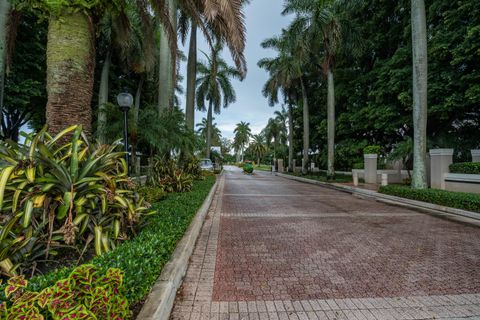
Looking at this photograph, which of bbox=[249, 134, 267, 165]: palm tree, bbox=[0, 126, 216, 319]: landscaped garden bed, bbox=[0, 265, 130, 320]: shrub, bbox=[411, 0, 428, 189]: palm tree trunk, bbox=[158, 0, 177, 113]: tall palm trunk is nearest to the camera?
bbox=[0, 265, 130, 320]: shrub

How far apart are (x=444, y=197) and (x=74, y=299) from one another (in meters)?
10.7

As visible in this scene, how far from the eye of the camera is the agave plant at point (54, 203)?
295 cm

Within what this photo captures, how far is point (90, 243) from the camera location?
138 inches

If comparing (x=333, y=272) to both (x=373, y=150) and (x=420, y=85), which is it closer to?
(x=420, y=85)

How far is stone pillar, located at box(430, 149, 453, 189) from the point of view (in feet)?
40.8

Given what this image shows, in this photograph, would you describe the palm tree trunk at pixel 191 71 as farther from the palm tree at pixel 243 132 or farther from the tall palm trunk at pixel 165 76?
the palm tree at pixel 243 132

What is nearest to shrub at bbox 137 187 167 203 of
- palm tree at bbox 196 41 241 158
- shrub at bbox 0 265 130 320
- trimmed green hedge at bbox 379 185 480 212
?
shrub at bbox 0 265 130 320

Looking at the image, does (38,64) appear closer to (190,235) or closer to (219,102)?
(190,235)

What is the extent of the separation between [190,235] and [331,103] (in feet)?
59.8

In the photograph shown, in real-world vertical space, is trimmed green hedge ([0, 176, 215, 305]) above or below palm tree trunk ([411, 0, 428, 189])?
below

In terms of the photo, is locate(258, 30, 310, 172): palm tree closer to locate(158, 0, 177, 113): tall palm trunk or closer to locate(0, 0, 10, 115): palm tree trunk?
locate(158, 0, 177, 113): tall palm trunk

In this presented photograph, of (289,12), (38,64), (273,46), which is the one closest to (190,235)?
(38,64)

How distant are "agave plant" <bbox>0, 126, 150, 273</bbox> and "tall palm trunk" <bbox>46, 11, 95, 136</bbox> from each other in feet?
2.29

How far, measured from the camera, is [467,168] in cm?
1121
